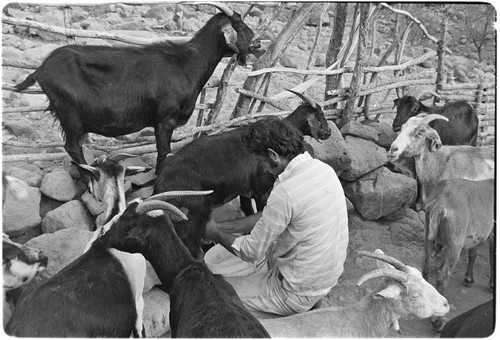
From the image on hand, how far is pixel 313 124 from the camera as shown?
17.0 ft

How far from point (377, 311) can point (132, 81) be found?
262 cm

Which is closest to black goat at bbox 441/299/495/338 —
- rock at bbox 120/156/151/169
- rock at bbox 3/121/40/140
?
rock at bbox 120/156/151/169

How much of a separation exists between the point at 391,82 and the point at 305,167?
4.99 metres

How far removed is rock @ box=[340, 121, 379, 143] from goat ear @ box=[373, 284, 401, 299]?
10.7 ft

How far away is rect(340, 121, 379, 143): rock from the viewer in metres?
6.29

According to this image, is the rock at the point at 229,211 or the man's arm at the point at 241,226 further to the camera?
the rock at the point at 229,211

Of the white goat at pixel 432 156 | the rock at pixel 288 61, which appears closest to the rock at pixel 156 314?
the white goat at pixel 432 156

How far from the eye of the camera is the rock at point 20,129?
6492 mm

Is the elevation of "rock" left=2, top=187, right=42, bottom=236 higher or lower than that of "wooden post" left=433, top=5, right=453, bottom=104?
lower

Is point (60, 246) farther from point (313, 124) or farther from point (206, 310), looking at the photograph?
point (313, 124)

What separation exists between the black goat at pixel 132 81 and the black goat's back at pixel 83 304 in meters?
1.36

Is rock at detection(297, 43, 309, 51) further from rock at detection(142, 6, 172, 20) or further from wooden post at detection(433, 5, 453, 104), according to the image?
wooden post at detection(433, 5, 453, 104)

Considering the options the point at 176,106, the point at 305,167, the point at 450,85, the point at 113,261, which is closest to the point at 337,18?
the point at 450,85

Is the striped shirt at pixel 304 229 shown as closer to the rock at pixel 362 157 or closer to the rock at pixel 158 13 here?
the rock at pixel 362 157
